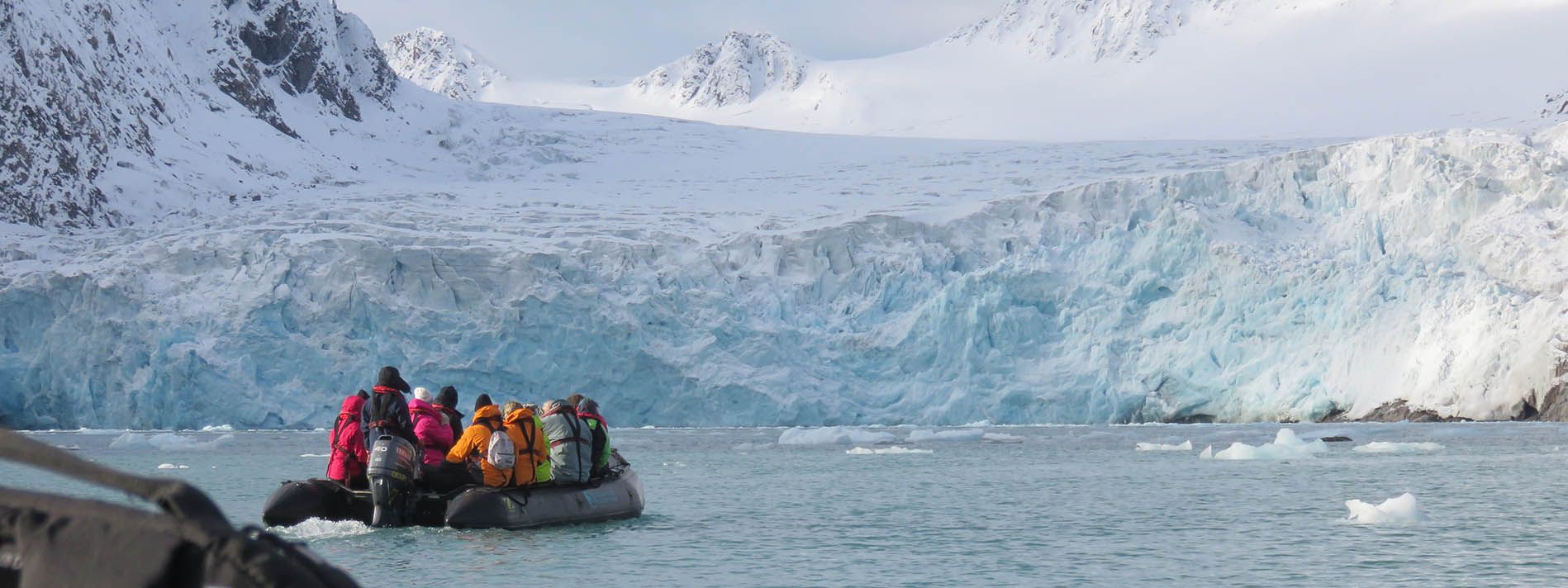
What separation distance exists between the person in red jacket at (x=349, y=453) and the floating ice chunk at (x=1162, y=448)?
15.6 m

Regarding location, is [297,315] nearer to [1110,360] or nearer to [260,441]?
[260,441]

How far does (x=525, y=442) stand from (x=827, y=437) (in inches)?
680

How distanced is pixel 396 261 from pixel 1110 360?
1628 cm

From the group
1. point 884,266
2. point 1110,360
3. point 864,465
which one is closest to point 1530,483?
point 864,465

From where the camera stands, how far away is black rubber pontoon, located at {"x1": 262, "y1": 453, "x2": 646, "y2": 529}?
11.6 m

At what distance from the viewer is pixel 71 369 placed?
105 ft

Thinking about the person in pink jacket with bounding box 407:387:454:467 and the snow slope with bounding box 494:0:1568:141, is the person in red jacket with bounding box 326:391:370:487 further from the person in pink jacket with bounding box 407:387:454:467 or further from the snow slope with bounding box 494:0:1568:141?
the snow slope with bounding box 494:0:1568:141

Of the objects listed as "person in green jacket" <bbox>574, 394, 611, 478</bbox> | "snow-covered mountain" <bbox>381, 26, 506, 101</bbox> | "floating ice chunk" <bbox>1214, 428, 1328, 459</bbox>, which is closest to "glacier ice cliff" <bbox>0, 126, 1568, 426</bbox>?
"floating ice chunk" <bbox>1214, 428, 1328, 459</bbox>

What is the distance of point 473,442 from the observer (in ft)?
39.8

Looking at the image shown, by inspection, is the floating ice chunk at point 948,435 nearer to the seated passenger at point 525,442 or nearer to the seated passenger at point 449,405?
the seated passenger at point 449,405

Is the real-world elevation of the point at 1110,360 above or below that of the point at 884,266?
below

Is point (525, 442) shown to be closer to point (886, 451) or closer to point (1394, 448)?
point (886, 451)

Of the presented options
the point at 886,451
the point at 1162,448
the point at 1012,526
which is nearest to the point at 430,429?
the point at 1012,526

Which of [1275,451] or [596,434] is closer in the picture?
[596,434]
